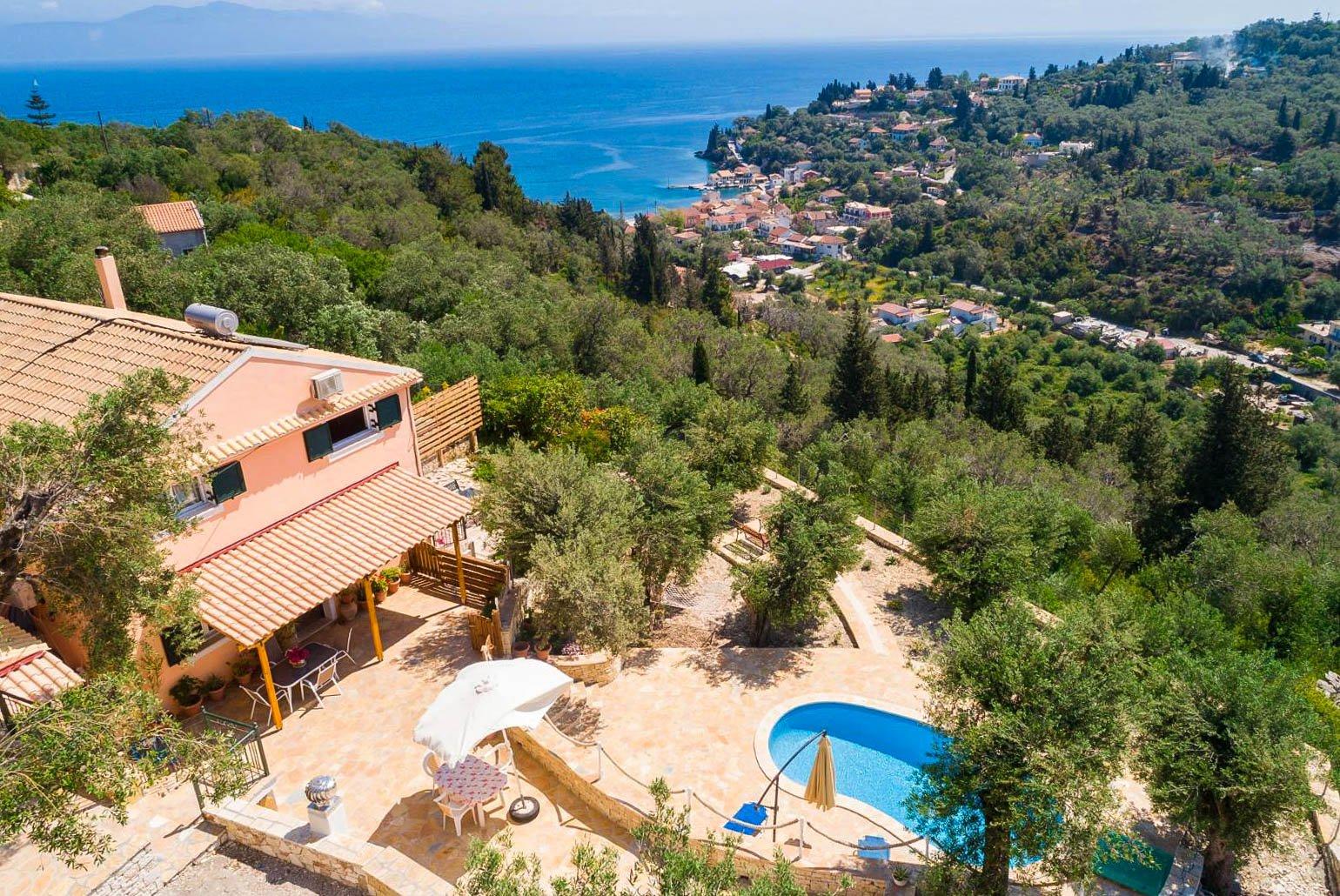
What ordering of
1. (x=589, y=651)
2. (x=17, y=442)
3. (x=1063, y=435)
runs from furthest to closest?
1. (x=1063, y=435)
2. (x=589, y=651)
3. (x=17, y=442)

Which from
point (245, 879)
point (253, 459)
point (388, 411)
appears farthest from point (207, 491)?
point (245, 879)

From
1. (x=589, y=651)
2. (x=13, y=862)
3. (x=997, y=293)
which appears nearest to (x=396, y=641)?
(x=589, y=651)

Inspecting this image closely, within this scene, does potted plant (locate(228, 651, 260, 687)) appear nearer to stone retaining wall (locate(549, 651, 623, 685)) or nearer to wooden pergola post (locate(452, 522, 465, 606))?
wooden pergola post (locate(452, 522, 465, 606))

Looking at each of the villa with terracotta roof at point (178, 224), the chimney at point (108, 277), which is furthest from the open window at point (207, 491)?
the villa with terracotta roof at point (178, 224)

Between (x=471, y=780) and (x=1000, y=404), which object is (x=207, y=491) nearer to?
(x=471, y=780)

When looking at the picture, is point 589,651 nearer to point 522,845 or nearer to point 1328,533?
point 522,845

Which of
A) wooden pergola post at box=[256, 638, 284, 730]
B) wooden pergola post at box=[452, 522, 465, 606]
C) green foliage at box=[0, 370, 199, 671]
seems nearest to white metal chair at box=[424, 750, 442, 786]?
wooden pergola post at box=[256, 638, 284, 730]

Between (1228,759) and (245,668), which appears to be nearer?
(1228,759)
